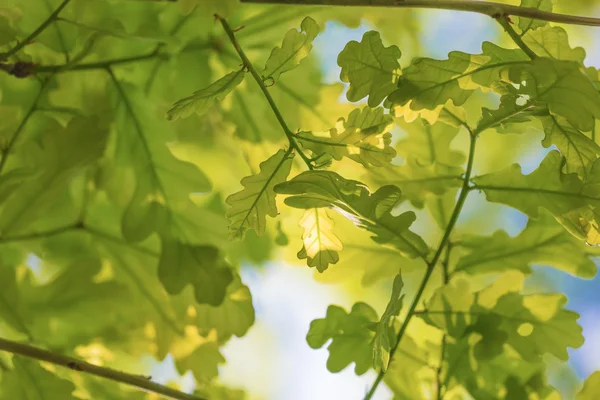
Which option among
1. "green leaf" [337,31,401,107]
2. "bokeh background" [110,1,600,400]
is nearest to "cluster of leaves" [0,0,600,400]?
"green leaf" [337,31,401,107]

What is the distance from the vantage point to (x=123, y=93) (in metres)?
0.79

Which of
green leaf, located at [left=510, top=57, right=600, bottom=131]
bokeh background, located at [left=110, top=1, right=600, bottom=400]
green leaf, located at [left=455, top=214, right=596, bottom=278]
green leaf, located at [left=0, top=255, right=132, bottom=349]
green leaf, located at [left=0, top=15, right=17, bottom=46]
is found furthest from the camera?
bokeh background, located at [left=110, top=1, right=600, bottom=400]

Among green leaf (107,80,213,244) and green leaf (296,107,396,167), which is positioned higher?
green leaf (107,80,213,244)

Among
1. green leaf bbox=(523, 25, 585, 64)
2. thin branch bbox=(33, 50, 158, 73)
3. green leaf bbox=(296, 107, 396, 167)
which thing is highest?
thin branch bbox=(33, 50, 158, 73)

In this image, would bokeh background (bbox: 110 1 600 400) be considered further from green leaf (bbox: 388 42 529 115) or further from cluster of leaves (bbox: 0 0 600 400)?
green leaf (bbox: 388 42 529 115)

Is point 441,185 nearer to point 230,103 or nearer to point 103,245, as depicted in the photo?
point 230,103

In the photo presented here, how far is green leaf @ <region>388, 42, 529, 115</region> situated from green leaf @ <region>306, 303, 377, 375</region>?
0.27 m

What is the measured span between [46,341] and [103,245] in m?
0.16

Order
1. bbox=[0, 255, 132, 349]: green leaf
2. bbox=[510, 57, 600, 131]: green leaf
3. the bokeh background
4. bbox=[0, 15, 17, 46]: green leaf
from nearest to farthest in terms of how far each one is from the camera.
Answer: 1. bbox=[510, 57, 600, 131]: green leaf
2. bbox=[0, 15, 17, 46]: green leaf
3. bbox=[0, 255, 132, 349]: green leaf
4. the bokeh background

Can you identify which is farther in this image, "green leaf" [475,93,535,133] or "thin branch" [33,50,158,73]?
"thin branch" [33,50,158,73]

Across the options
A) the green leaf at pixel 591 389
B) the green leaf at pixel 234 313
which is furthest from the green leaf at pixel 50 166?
the green leaf at pixel 591 389

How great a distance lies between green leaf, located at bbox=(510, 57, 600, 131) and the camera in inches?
17.8

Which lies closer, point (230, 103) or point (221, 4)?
point (221, 4)

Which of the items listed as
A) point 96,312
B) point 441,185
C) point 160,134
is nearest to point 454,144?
point 441,185
